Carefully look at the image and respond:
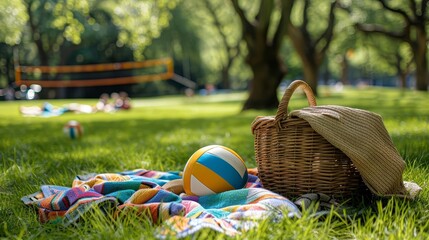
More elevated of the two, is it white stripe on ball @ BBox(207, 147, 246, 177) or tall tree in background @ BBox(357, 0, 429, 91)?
tall tree in background @ BBox(357, 0, 429, 91)

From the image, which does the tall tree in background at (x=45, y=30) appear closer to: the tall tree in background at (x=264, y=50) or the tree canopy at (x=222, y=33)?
the tree canopy at (x=222, y=33)

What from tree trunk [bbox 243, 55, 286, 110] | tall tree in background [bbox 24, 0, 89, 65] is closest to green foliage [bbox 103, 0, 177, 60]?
tree trunk [bbox 243, 55, 286, 110]

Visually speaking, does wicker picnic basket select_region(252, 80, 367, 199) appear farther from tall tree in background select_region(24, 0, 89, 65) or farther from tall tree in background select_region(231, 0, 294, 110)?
tall tree in background select_region(24, 0, 89, 65)

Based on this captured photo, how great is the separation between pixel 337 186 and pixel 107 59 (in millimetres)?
29755

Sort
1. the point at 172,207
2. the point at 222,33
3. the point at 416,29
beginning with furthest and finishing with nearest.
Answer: the point at 222,33 < the point at 416,29 < the point at 172,207

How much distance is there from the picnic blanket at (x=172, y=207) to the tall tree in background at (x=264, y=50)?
27.2ft

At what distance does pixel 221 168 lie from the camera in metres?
2.60

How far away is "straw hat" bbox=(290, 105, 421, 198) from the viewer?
2357mm

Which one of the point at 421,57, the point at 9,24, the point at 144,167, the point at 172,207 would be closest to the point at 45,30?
the point at 9,24

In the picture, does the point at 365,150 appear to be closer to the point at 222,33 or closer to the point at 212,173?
the point at 212,173

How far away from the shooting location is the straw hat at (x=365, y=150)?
236 cm

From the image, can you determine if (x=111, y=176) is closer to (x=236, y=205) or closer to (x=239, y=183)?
(x=239, y=183)

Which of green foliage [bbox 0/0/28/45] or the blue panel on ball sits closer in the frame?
the blue panel on ball

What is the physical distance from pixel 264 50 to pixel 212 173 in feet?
27.7
